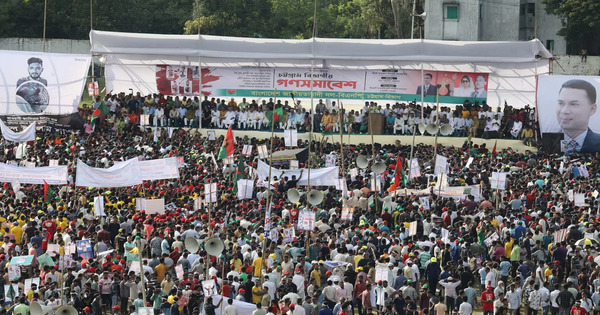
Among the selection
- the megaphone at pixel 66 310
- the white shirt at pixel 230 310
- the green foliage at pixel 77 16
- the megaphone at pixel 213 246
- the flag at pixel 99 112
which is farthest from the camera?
the green foliage at pixel 77 16

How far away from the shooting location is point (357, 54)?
41719mm

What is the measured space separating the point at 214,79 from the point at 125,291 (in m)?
23.3

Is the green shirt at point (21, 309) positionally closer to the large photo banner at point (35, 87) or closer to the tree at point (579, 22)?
the large photo banner at point (35, 87)

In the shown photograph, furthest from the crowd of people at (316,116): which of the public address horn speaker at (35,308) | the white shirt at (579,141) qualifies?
the public address horn speaker at (35,308)

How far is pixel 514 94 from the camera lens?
4212 centimetres

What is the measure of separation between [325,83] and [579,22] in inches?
907

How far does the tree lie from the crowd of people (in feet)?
67.3

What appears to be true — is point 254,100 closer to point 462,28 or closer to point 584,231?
point 584,231

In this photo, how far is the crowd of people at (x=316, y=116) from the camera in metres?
39.5

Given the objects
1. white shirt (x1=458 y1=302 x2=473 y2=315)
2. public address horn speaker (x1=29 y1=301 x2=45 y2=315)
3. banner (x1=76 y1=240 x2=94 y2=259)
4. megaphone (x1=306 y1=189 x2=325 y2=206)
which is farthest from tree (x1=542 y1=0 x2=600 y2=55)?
public address horn speaker (x1=29 y1=301 x2=45 y2=315)

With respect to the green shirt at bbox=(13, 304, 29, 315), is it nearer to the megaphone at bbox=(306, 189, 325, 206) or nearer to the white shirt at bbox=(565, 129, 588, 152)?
the megaphone at bbox=(306, 189, 325, 206)

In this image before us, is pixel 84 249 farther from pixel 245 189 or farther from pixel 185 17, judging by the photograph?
pixel 185 17

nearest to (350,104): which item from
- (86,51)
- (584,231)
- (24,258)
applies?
(86,51)

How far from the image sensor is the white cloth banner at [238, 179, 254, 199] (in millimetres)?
27906
